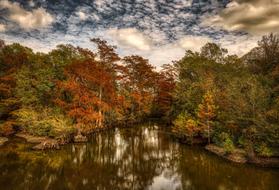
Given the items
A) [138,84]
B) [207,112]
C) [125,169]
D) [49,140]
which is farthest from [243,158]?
[138,84]

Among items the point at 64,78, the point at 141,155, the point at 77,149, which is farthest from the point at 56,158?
the point at 64,78

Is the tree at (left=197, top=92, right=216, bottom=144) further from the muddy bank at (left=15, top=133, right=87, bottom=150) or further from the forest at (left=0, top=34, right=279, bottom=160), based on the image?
the muddy bank at (left=15, top=133, right=87, bottom=150)

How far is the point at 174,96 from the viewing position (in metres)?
37.1

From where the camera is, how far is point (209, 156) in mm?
24531

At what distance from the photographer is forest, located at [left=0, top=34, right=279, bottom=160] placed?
22995 millimetres

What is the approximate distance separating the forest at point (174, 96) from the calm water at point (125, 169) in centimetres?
329

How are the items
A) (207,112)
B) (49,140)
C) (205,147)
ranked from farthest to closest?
1. (49,140)
2. (205,147)
3. (207,112)

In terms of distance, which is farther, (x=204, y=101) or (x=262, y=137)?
(x=204, y=101)

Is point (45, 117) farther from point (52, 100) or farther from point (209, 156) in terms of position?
point (209, 156)

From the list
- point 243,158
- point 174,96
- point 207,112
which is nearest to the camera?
point 243,158

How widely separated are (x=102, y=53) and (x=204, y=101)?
20313 millimetres

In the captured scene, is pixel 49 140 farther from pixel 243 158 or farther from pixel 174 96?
pixel 243 158

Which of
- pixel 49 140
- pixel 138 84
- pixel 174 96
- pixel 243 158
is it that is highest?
pixel 138 84

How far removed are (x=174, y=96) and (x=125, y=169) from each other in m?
18.8
